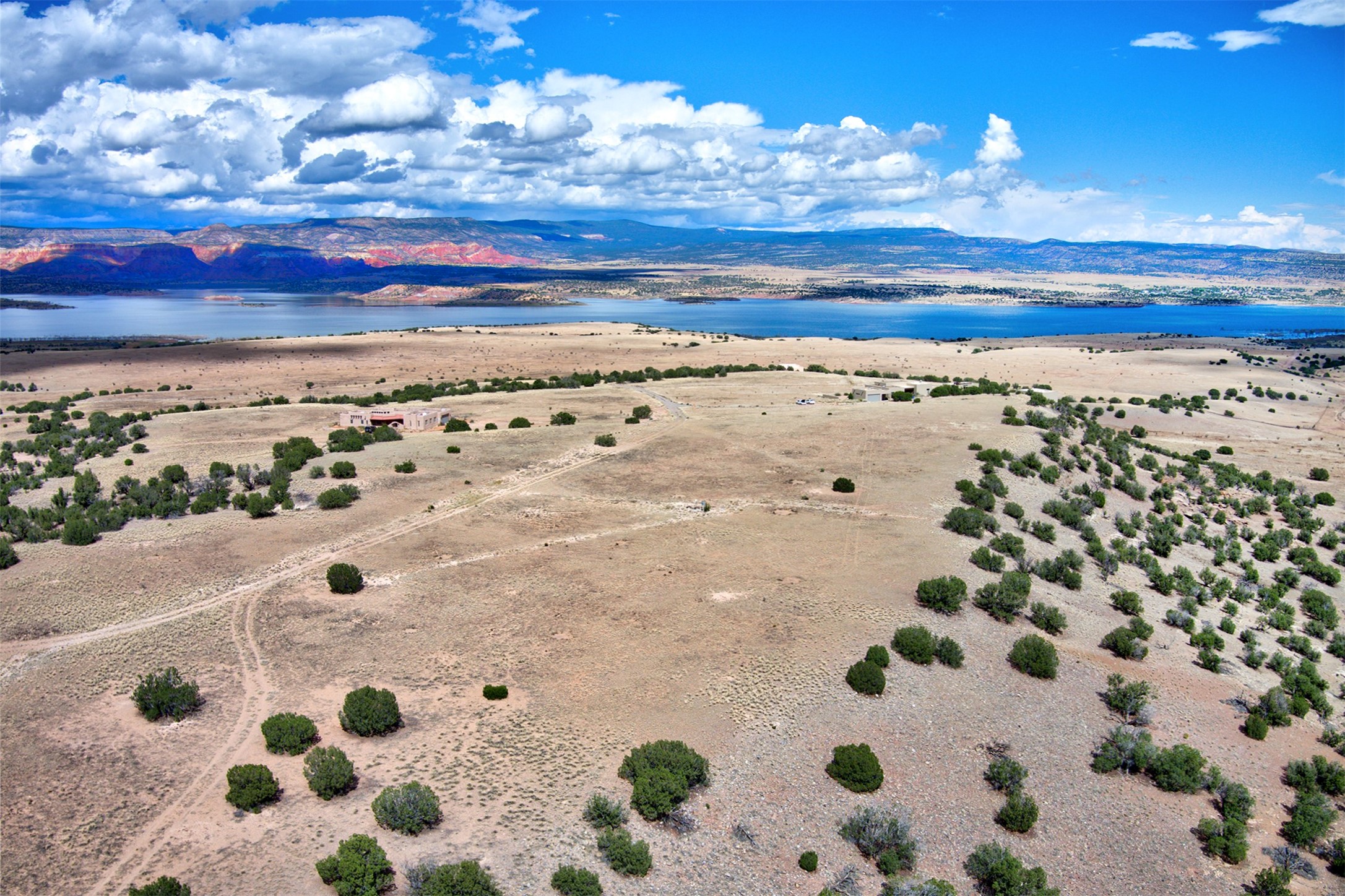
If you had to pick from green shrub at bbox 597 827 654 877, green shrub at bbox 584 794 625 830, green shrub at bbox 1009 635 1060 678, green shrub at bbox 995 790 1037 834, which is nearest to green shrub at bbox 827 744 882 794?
green shrub at bbox 995 790 1037 834

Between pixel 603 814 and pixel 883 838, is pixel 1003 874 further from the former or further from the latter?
pixel 603 814

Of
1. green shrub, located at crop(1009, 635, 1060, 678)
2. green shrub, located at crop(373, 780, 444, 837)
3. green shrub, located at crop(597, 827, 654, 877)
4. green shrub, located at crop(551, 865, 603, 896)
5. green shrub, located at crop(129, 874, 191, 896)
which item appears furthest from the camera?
green shrub, located at crop(1009, 635, 1060, 678)

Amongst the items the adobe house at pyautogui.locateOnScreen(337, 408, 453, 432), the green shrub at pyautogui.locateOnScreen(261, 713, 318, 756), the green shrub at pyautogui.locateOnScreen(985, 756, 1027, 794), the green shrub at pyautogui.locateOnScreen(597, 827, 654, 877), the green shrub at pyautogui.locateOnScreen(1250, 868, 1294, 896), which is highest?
the adobe house at pyautogui.locateOnScreen(337, 408, 453, 432)

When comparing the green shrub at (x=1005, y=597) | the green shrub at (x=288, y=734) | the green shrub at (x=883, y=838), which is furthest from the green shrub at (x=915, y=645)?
the green shrub at (x=288, y=734)

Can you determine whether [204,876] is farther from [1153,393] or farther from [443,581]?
[1153,393]

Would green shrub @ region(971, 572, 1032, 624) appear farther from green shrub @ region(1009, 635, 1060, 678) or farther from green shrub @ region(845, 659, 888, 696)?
green shrub @ region(845, 659, 888, 696)

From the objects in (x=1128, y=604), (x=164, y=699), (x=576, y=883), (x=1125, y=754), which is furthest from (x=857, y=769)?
(x=1128, y=604)

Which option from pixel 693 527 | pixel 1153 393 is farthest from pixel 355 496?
pixel 1153 393
